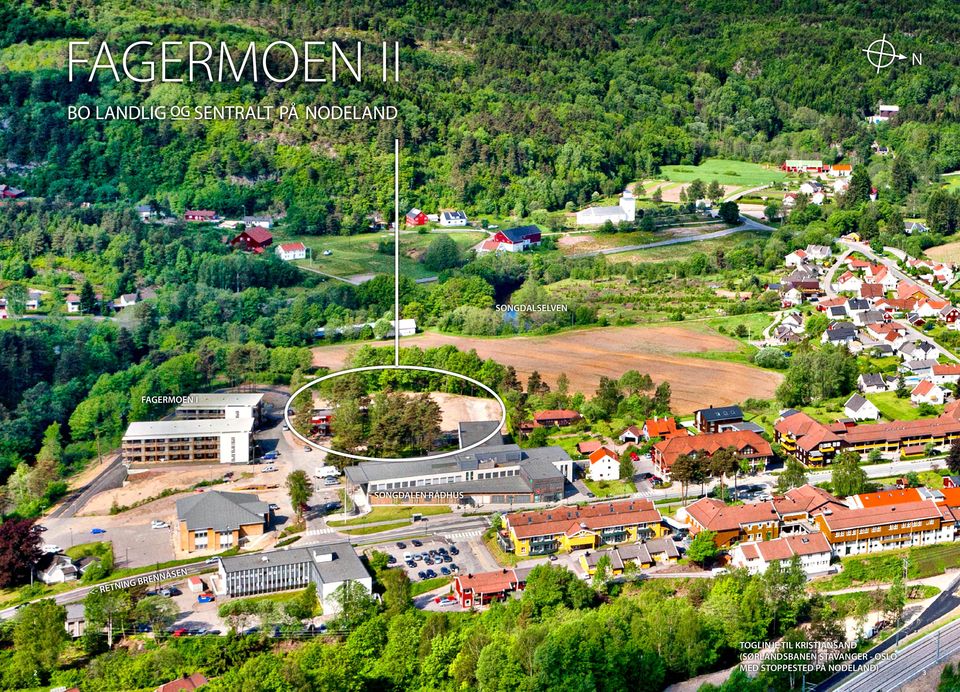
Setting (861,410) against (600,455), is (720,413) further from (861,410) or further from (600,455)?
(600,455)

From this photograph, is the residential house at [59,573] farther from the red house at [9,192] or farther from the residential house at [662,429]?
the red house at [9,192]

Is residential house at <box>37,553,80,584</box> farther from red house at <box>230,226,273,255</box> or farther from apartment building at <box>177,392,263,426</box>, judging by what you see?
red house at <box>230,226,273,255</box>

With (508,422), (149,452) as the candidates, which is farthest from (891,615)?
(149,452)

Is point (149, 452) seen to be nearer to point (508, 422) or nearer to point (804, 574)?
point (508, 422)

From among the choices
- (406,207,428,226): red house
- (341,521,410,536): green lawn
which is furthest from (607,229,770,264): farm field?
(341,521,410,536): green lawn

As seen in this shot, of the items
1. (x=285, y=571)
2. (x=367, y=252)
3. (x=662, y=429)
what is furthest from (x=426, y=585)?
(x=367, y=252)

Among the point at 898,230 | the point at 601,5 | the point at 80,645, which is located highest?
the point at 601,5
